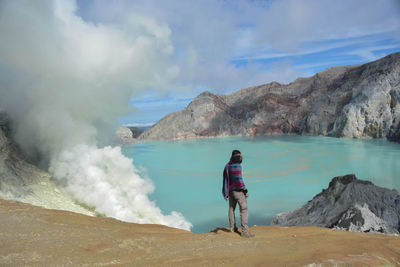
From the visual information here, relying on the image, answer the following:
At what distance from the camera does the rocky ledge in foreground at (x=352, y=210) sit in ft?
23.5

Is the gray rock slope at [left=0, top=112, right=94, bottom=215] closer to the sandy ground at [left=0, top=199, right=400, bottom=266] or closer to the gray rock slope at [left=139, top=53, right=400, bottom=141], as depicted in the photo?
the sandy ground at [left=0, top=199, right=400, bottom=266]

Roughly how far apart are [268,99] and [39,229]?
6246 centimetres

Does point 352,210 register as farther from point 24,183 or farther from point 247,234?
point 24,183

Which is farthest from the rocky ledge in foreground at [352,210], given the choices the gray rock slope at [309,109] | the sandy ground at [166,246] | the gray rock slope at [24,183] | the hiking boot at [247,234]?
the gray rock slope at [309,109]

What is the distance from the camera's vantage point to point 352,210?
299 inches

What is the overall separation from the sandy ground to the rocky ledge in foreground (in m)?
2.46

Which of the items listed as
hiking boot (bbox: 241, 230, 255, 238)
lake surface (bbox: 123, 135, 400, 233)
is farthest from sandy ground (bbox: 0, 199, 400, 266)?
lake surface (bbox: 123, 135, 400, 233)

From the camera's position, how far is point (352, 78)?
5369 cm

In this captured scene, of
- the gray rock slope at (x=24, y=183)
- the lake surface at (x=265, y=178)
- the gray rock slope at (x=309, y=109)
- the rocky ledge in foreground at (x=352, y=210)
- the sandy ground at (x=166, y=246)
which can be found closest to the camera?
the sandy ground at (x=166, y=246)

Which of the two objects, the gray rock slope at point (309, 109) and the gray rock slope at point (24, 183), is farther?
the gray rock slope at point (309, 109)

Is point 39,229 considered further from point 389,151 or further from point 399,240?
point 389,151

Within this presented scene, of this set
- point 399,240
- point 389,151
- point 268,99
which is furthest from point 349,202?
point 268,99

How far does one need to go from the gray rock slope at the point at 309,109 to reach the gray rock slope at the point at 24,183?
38372 millimetres

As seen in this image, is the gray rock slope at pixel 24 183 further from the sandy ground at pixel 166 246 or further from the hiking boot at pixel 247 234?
the hiking boot at pixel 247 234
